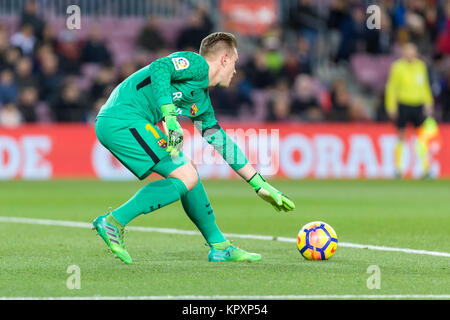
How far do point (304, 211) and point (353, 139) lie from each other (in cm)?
700

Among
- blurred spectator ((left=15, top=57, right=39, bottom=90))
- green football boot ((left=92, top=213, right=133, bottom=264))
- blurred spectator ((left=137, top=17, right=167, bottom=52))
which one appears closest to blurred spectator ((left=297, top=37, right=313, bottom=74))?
blurred spectator ((left=137, top=17, right=167, bottom=52))

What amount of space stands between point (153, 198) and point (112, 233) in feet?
1.26

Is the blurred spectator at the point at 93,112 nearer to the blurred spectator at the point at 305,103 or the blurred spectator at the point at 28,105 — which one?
the blurred spectator at the point at 28,105

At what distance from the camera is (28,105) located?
18.8 meters

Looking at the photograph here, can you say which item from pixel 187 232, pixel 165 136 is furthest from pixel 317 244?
pixel 187 232

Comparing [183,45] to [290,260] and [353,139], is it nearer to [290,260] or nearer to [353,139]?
[353,139]

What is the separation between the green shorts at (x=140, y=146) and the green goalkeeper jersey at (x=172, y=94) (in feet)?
0.27

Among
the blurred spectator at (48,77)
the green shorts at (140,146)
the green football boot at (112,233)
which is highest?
the blurred spectator at (48,77)

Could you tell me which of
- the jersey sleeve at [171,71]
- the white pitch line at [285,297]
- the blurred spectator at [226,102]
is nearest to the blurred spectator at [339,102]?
the blurred spectator at [226,102]

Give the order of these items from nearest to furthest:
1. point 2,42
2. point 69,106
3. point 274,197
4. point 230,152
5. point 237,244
Result: point 274,197 < point 230,152 < point 237,244 < point 69,106 < point 2,42

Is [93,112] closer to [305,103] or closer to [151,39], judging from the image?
[151,39]

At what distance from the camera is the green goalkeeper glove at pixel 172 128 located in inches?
260
